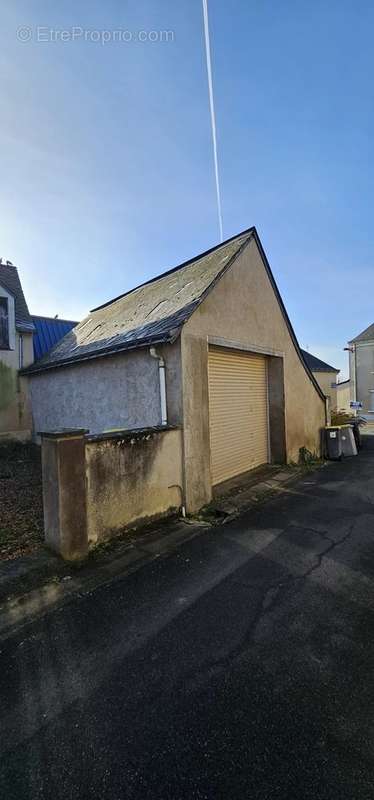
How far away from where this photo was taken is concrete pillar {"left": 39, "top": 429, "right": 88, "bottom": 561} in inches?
161

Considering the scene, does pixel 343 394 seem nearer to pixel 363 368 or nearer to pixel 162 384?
pixel 363 368

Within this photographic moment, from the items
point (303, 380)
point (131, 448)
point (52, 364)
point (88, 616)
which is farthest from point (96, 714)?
point (303, 380)

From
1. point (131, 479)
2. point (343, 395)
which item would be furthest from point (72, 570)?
point (343, 395)

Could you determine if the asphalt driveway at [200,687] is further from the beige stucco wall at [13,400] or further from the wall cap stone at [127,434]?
the beige stucco wall at [13,400]

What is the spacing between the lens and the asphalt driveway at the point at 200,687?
183cm

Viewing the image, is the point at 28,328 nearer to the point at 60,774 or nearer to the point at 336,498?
the point at 336,498

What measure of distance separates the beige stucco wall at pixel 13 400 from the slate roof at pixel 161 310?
5.21 feet

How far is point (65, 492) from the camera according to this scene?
4117 millimetres

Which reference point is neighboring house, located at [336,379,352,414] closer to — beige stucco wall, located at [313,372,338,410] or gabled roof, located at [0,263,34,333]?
beige stucco wall, located at [313,372,338,410]

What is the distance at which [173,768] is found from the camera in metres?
1.87

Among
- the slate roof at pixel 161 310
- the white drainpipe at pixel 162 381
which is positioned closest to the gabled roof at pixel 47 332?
the slate roof at pixel 161 310

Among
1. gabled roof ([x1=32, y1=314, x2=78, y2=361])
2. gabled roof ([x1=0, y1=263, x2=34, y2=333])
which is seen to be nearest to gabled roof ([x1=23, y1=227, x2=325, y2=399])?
gabled roof ([x1=0, y1=263, x2=34, y2=333])

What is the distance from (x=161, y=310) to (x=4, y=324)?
25.9 feet

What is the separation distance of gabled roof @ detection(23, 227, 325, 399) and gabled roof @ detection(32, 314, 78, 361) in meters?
2.95
